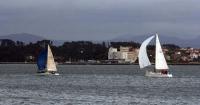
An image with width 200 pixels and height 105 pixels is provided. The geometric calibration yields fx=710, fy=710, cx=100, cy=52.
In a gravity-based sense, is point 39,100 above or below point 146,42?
below

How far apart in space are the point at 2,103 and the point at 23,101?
2598 millimetres

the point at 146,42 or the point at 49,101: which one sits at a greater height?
the point at 146,42

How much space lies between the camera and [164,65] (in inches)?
4117

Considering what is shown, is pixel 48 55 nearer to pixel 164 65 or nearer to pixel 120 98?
pixel 164 65

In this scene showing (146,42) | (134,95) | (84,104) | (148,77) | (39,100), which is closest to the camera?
(84,104)

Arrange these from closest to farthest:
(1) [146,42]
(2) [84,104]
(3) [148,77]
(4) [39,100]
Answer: (2) [84,104] → (4) [39,100] → (1) [146,42] → (3) [148,77]

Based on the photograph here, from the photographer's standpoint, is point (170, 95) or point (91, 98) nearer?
point (91, 98)

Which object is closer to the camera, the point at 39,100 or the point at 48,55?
the point at 39,100

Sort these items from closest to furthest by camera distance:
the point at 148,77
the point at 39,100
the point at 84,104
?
the point at 84,104 → the point at 39,100 → the point at 148,77

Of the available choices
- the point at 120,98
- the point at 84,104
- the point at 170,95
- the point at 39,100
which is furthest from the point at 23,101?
the point at 170,95

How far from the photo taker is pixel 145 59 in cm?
10588

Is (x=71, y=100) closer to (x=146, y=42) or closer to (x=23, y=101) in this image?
(x=23, y=101)

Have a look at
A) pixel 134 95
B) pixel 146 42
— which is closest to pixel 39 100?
pixel 134 95

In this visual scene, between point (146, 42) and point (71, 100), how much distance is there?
4459 cm
